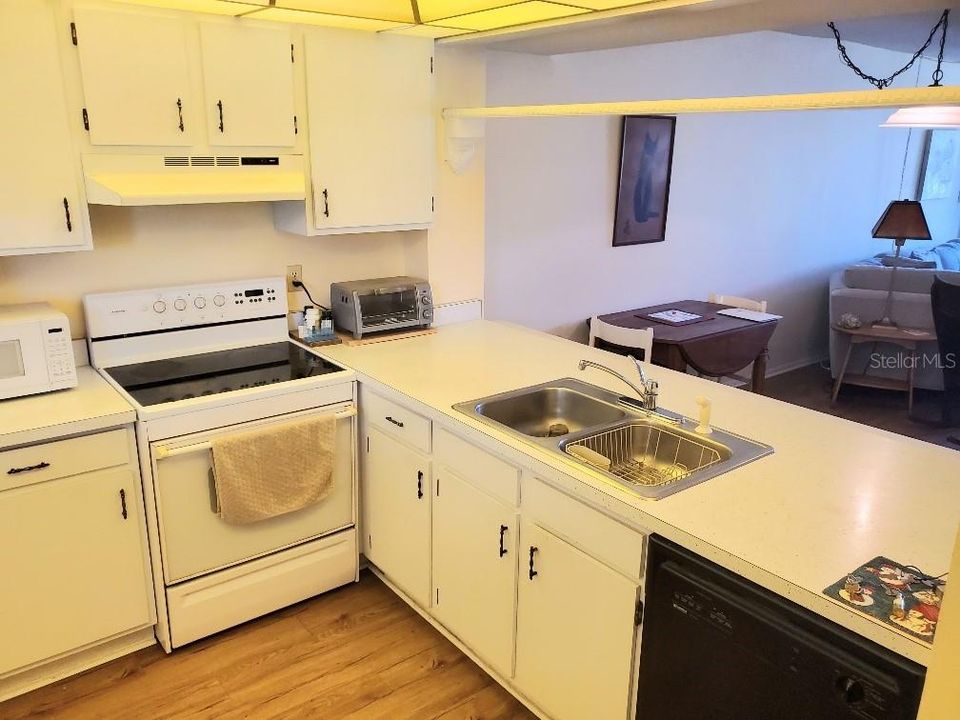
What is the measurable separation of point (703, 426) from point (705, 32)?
58.8 inches

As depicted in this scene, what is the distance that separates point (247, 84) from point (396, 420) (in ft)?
4.29

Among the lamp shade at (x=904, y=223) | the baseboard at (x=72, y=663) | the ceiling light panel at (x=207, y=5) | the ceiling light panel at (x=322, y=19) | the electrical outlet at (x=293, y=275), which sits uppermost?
the ceiling light panel at (x=322, y=19)

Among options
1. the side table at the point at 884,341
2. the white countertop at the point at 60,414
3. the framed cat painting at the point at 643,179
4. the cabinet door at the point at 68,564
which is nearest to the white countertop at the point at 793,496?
the white countertop at the point at 60,414

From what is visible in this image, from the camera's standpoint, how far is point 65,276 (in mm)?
2643

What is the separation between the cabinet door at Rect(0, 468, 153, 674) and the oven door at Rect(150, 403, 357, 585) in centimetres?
9

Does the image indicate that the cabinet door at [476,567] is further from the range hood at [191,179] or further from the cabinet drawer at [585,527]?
the range hood at [191,179]

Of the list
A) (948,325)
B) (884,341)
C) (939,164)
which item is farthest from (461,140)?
(939,164)

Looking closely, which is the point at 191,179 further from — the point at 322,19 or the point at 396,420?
the point at 396,420

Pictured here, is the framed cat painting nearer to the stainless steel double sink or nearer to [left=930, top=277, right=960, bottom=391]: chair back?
[left=930, top=277, right=960, bottom=391]: chair back

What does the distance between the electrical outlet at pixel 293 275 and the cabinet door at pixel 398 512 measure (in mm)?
823

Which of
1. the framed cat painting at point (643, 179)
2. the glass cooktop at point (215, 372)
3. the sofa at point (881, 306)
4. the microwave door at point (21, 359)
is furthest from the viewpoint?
the sofa at point (881, 306)

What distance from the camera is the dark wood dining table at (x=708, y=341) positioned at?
13.0ft

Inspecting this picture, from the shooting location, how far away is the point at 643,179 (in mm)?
4480

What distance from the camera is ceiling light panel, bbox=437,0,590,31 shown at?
2316 millimetres
